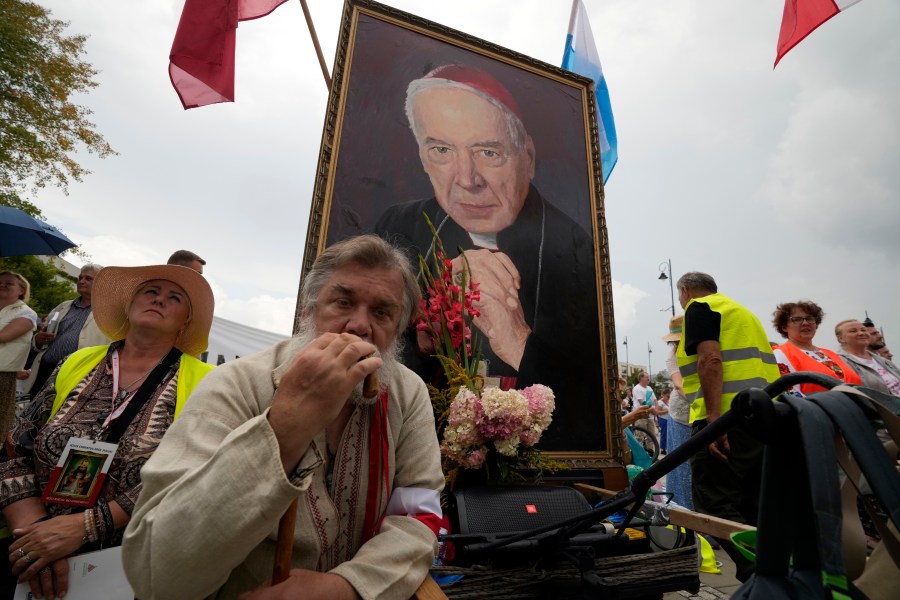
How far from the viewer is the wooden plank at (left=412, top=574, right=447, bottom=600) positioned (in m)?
1.21

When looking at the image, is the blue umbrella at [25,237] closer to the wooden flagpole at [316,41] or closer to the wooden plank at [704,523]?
the wooden flagpole at [316,41]

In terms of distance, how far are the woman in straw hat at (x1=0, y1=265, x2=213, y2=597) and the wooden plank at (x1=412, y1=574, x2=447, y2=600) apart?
1177 mm

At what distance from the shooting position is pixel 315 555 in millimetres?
1195

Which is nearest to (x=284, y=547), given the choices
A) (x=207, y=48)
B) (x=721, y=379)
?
(x=721, y=379)

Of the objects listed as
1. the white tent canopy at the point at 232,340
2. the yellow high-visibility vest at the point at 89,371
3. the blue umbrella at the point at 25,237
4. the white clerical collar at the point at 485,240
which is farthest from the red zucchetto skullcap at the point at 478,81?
the blue umbrella at the point at 25,237

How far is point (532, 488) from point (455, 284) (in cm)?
126

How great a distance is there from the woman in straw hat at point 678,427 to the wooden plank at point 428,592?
121 inches

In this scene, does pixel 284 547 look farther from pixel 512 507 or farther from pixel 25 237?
pixel 25 237

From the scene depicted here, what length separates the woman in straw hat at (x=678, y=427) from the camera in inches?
158

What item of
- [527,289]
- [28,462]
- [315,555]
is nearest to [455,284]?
[527,289]

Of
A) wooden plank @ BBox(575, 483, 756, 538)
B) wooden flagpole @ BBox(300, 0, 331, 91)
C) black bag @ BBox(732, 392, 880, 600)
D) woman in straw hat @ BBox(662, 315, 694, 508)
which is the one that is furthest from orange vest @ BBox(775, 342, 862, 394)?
wooden flagpole @ BBox(300, 0, 331, 91)

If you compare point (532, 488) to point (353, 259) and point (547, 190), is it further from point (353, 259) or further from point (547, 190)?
point (547, 190)

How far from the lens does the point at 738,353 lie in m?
2.77

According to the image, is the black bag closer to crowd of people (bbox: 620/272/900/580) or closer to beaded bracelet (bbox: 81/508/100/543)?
crowd of people (bbox: 620/272/900/580)
